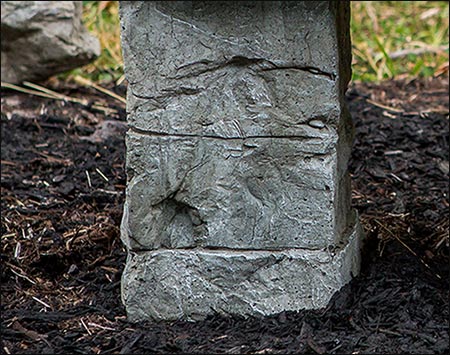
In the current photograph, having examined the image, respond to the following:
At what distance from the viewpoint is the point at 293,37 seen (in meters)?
2.89

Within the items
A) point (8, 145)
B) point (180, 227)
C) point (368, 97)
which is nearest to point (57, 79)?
point (8, 145)

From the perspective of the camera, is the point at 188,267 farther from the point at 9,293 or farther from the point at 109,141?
the point at 109,141

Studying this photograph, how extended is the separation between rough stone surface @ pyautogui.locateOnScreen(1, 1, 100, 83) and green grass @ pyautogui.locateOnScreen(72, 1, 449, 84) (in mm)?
486

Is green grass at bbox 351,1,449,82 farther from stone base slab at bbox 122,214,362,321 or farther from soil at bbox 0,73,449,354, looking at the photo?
stone base slab at bbox 122,214,362,321

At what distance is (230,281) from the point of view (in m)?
3.08

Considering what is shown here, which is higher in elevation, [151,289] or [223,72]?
[223,72]

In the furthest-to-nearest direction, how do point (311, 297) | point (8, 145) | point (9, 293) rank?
point (8, 145) < point (9, 293) < point (311, 297)

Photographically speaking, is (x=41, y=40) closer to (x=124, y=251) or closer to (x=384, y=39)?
(x=124, y=251)

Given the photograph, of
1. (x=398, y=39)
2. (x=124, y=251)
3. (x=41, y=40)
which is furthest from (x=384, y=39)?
(x=124, y=251)

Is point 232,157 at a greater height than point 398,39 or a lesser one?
lesser

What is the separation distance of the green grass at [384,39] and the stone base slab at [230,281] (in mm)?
3466

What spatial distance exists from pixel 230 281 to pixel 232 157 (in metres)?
0.39

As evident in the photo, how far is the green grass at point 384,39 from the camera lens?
6636 millimetres

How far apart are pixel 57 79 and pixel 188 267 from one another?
3607 mm
